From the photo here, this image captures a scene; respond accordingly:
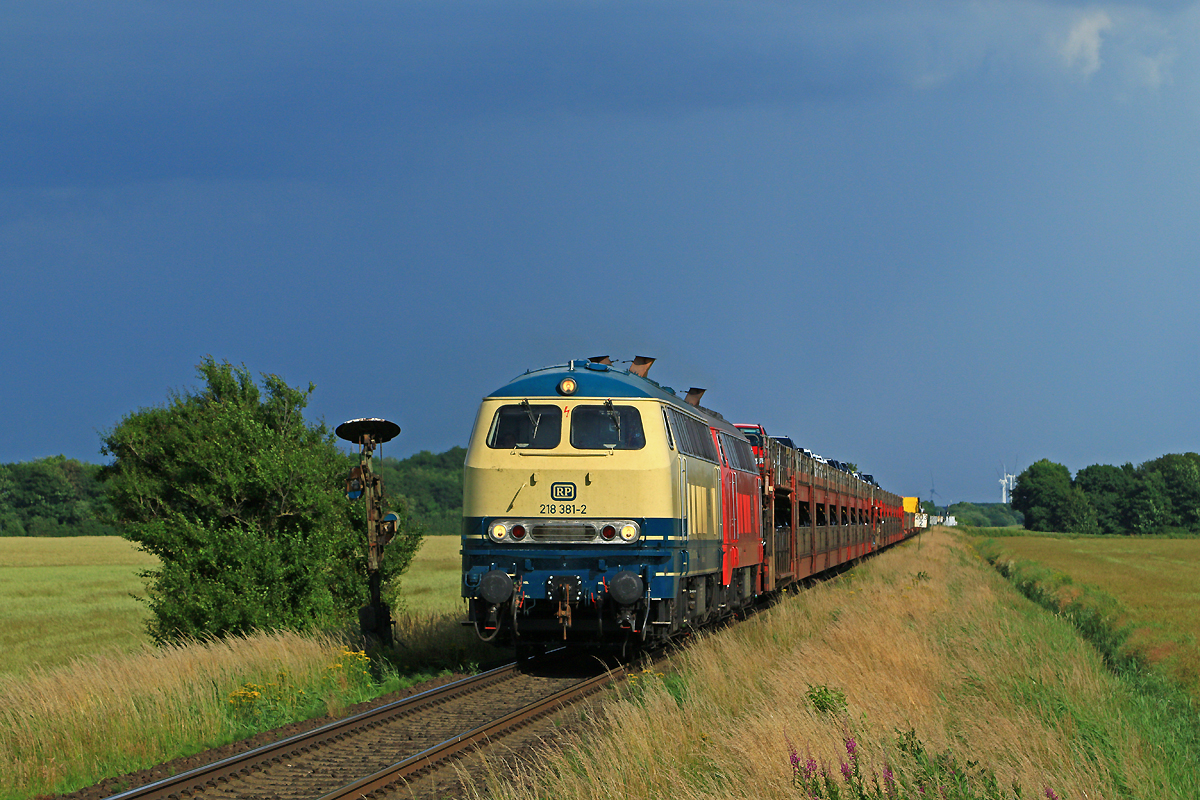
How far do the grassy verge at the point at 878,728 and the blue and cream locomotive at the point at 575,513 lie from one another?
4.14 ft

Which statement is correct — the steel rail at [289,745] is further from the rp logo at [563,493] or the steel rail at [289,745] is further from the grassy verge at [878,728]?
the rp logo at [563,493]

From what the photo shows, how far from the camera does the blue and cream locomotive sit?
13852mm

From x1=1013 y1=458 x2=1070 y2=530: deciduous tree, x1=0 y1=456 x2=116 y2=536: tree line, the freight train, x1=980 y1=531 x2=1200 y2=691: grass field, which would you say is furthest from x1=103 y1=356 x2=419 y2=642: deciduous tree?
x1=1013 y1=458 x2=1070 y2=530: deciduous tree

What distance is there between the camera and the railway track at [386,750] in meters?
8.49

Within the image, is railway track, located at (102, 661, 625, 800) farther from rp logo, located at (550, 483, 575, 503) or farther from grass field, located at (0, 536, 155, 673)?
grass field, located at (0, 536, 155, 673)

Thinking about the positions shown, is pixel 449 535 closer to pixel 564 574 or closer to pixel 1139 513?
pixel 1139 513

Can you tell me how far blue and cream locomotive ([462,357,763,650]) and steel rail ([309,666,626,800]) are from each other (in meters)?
1.10

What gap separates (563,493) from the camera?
1413 cm

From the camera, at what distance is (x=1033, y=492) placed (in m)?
190

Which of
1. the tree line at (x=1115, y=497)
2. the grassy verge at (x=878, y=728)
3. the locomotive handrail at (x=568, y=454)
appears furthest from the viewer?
the tree line at (x=1115, y=497)

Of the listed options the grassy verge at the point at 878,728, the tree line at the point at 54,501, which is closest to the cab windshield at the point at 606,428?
the grassy verge at the point at 878,728

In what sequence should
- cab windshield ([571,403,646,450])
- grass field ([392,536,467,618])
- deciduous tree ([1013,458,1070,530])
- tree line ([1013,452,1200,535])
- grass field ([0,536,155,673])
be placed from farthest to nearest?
deciduous tree ([1013,458,1070,530]), tree line ([1013,452,1200,535]), grass field ([392,536,467,618]), grass field ([0,536,155,673]), cab windshield ([571,403,646,450])

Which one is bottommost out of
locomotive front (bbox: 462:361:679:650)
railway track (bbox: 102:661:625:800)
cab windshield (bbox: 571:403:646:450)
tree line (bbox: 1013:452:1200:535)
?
railway track (bbox: 102:661:625:800)

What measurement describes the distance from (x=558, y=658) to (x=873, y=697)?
767 centimetres
